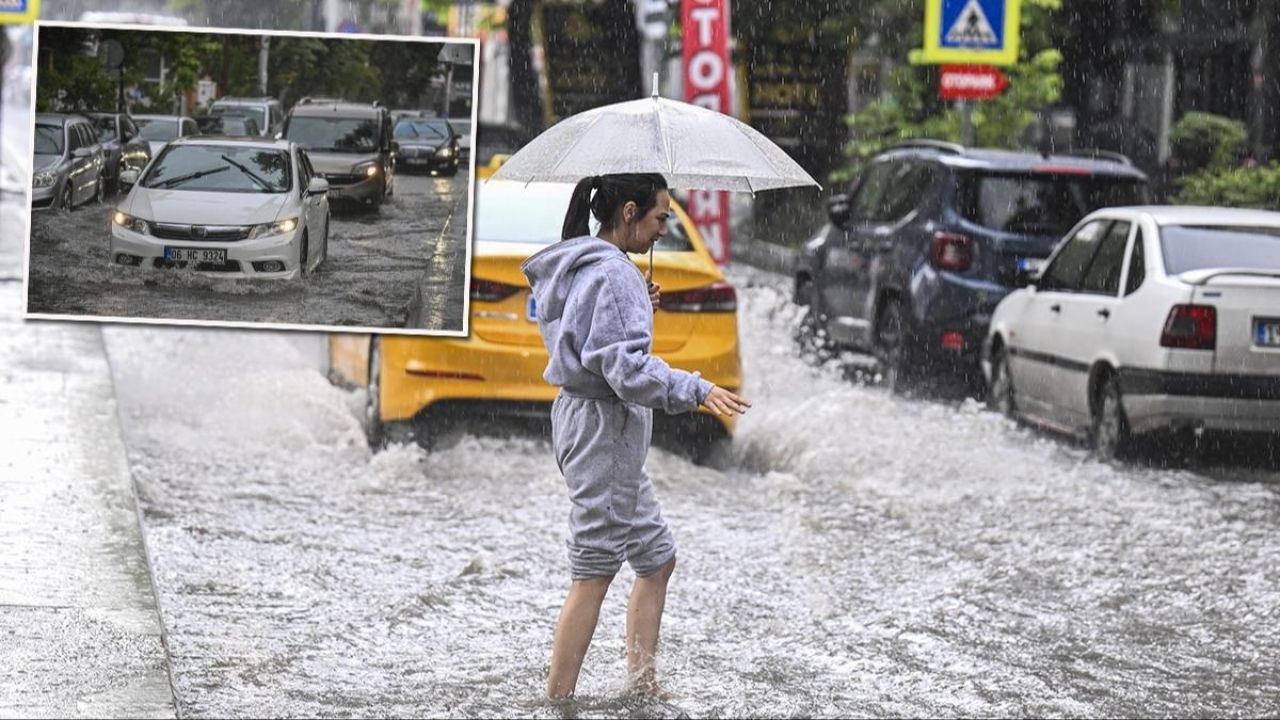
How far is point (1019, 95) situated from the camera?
27641 mm

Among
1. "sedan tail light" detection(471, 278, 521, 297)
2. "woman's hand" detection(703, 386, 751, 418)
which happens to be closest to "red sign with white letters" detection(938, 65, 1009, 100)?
"sedan tail light" detection(471, 278, 521, 297)

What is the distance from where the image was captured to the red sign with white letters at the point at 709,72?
79.9 ft

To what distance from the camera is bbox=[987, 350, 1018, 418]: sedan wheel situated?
44.4 ft

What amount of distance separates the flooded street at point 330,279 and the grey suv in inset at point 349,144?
4cm

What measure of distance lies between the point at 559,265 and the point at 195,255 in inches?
60.7

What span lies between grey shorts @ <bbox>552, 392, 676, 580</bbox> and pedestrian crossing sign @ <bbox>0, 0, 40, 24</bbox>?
57.7 ft

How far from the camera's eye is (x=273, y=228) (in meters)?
4.40

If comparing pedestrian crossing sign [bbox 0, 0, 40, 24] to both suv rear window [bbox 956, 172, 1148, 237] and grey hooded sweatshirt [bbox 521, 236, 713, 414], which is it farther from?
grey hooded sweatshirt [bbox 521, 236, 713, 414]

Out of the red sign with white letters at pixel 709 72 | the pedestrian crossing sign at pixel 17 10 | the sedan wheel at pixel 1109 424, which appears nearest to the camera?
the sedan wheel at pixel 1109 424

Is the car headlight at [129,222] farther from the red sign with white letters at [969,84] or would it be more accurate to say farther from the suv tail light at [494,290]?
the red sign with white letters at [969,84]

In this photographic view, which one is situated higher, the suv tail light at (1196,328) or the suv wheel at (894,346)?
the suv tail light at (1196,328)

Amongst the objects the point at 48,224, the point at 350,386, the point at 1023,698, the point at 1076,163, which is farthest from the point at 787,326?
the point at 48,224

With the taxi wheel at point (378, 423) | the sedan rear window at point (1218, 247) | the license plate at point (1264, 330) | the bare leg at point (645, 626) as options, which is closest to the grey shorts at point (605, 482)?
the bare leg at point (645, 626)

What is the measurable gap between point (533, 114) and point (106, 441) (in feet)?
89.8
